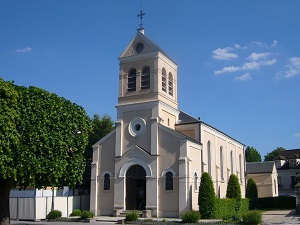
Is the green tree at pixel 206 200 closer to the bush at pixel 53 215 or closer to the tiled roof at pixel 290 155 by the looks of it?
the bush at pixel 53 215

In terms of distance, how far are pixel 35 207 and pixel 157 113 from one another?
15.0 metres

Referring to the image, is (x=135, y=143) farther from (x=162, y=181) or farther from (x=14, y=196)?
(x=14, y=196)

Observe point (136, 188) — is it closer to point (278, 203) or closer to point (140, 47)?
point (140, 47)

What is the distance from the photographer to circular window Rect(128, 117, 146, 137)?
40500 mm

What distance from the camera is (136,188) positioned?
41906mm

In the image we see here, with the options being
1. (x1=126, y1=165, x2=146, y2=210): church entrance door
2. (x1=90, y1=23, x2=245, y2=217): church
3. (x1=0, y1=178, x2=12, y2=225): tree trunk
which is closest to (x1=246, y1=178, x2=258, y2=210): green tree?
(x1=90, y1=23, x2=245, y2=217): church

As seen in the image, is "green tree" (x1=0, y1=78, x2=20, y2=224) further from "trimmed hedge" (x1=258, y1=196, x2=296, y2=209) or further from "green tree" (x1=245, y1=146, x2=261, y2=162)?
"green tree" (x1=245, y1=146, x2=261, y2=162)

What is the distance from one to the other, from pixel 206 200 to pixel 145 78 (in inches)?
599

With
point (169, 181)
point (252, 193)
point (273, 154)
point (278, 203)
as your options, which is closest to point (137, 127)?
point (169, 181)

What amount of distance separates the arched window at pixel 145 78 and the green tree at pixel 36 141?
17.4 m

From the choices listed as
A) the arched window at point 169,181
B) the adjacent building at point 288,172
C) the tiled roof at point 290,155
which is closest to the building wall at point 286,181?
the adjacent building at point 288,172

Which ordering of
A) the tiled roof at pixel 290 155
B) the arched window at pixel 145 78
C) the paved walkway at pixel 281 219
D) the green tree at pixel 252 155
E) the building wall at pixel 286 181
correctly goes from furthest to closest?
the green tree at pixel 252 155
the tiled roof at pixel 290 155
the building wall at pixel 286 181
the arched window at pixel 145 78
the paved walkway at pixel 281 219

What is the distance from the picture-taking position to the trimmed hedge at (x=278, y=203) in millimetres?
53531

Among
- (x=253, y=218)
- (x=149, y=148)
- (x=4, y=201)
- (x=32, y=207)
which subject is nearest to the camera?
(x=4, y=201)
